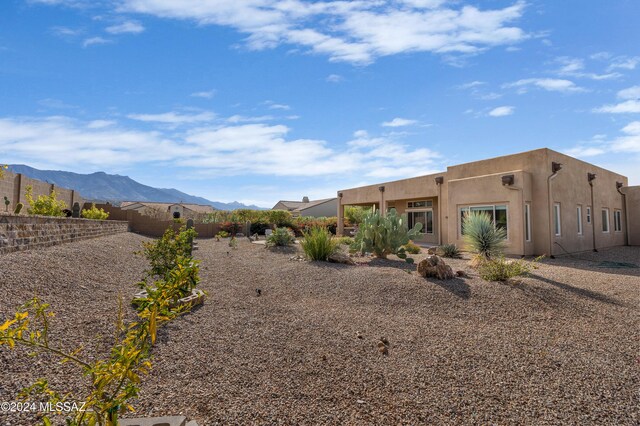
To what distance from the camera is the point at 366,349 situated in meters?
4.09

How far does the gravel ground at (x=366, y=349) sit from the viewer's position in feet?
9.46

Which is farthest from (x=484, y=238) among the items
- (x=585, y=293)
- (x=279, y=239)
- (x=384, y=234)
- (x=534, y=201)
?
(x=279, y=239)

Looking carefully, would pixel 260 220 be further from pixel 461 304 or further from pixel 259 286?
pixel 461 304

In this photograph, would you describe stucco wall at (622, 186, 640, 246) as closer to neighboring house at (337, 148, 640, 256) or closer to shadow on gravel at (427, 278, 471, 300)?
neighboring house at (337, 148, 640, 256)

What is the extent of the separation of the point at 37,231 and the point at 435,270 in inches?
328

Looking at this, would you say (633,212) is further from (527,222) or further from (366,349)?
(366,349)

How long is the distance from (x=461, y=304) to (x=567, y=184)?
38.6 ft

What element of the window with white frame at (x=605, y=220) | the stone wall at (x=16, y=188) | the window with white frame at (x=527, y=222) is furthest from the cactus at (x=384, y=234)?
the window with white frame at (x=605, y=220)

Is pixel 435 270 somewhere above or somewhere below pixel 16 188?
below

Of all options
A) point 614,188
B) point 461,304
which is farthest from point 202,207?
point 461,304

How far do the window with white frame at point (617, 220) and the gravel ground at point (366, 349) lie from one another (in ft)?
48.2

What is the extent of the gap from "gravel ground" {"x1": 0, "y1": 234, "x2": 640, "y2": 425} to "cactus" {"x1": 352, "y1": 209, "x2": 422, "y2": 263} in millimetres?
3110

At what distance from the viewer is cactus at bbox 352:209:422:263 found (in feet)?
34.3

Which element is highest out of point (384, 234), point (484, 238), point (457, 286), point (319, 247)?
point (384, 234)
